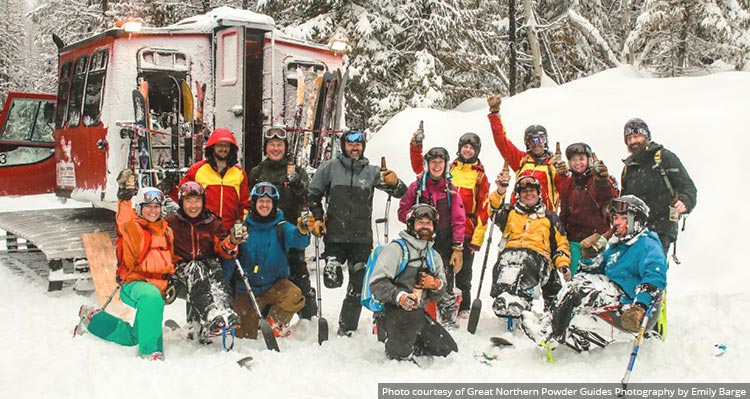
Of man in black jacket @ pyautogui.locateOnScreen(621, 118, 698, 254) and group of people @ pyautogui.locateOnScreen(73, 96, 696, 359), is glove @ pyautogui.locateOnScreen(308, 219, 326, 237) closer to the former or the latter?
group of people @ pyautogui.locateOnScreen(73, 96, 696, 359)

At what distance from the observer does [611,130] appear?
9.52 meters

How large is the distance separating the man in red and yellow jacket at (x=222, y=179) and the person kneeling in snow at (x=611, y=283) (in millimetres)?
2981

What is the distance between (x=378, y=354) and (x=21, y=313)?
376 centimetres

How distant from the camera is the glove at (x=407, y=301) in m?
4.51

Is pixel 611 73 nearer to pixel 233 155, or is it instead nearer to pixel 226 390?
pixel 233 155

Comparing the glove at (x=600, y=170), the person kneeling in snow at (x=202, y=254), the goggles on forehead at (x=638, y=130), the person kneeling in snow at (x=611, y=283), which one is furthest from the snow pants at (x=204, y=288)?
the goggles on forehead at (x=638, y=130)

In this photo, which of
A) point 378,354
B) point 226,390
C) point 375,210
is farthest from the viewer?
point 375,210

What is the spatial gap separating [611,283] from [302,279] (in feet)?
8.94

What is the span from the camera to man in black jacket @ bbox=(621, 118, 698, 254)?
515cm

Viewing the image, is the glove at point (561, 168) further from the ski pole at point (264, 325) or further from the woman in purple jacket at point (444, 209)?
the ski pole at point (264, 325)

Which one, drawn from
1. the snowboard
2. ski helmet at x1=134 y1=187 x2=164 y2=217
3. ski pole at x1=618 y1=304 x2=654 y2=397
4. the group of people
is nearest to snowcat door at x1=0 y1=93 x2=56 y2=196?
the snowboard

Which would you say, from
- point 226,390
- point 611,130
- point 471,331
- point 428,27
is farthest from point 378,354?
point 428,27

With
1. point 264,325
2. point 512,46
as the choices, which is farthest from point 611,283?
A: point 512,46

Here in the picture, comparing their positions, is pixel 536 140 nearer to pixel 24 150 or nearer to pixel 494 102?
pixel 494 102
